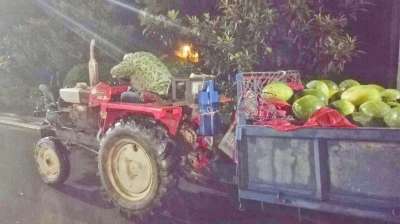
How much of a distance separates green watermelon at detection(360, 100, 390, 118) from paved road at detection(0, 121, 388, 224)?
934 millimetres

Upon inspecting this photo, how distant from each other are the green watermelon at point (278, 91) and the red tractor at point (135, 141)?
1002 mm

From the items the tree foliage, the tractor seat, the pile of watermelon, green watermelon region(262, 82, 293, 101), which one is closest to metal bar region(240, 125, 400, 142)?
the pile of watermelon

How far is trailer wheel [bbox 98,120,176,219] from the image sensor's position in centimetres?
443

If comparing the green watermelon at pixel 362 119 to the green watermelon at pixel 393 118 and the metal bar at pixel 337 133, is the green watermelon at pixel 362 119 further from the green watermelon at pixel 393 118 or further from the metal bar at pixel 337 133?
the metal bar at pixel 337 133

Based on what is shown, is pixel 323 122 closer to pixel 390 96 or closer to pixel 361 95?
pixel 361 95

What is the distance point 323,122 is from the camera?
3523 mm

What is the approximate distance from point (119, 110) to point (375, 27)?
5228 mm

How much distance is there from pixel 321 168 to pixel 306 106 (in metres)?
0.69

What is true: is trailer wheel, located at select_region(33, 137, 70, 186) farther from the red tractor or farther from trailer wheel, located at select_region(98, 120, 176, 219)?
trailer wheel, located at select_region(98, 120, 176, 219)

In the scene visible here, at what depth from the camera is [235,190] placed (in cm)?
542

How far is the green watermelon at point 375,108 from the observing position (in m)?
3.66

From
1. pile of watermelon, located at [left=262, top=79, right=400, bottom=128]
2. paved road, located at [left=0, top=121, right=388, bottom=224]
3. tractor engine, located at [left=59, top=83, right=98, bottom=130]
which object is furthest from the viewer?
tractor engine, located at [left=59, top=83, right=98, bottom=130]

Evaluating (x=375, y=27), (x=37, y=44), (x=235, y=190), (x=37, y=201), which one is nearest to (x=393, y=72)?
(x=375, y=27)

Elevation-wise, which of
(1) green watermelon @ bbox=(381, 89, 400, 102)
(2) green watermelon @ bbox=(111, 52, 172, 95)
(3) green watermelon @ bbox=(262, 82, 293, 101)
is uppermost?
(2) green watermelon @ bbox=(111, 52, 172, 95)
